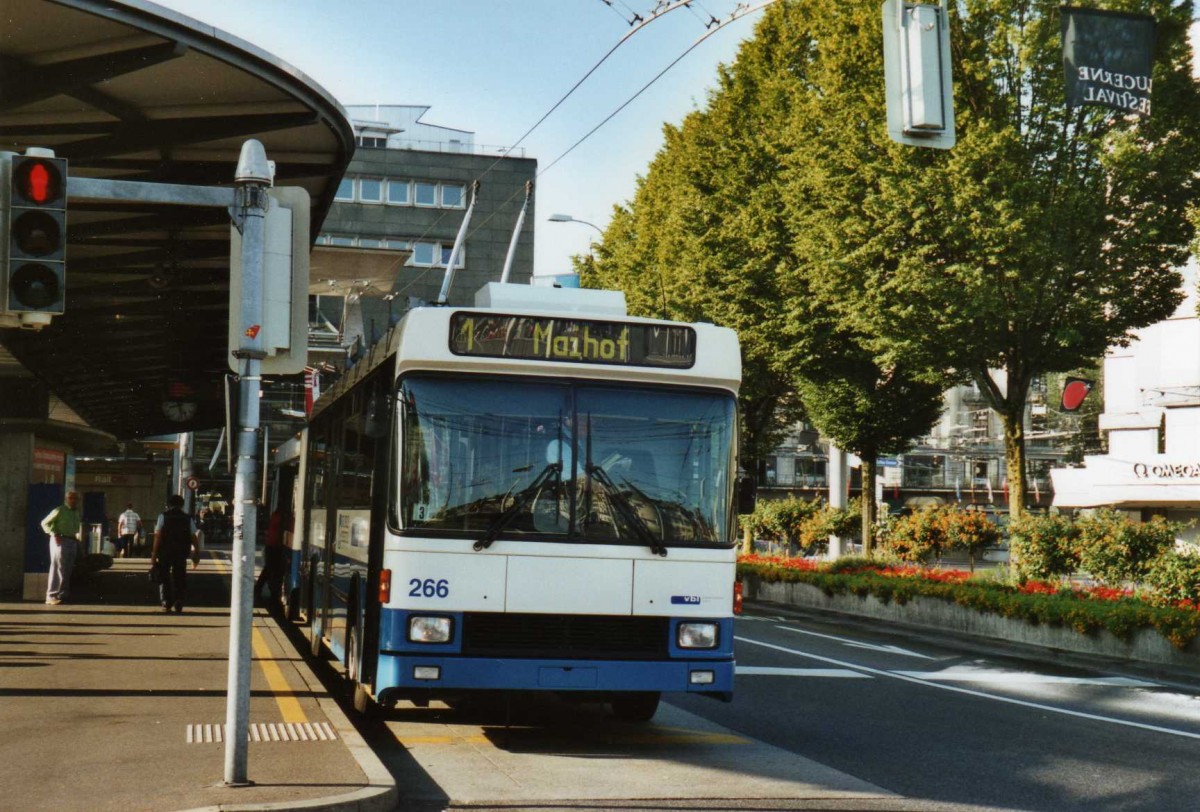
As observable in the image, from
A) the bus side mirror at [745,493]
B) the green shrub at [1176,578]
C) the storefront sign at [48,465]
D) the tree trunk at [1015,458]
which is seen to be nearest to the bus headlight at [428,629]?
the bus side mirror at [745,493]

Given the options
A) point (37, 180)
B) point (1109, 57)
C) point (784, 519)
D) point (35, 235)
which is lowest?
point (784, 519)

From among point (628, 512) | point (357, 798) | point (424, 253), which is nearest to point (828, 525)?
point (628, 512)

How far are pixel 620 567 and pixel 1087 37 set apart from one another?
9045mm

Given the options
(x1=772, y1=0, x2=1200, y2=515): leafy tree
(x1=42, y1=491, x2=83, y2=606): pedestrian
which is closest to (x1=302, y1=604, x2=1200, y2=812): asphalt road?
(x1=772, y1=0, x2=1200, y2=515): leafy tree

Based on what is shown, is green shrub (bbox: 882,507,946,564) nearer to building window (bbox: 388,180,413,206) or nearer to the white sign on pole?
the white sign on pole

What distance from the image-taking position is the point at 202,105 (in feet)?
42.3

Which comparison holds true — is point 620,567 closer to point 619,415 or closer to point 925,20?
point 619,415

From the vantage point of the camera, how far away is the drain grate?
9.15m

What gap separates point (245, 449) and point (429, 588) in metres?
1.96

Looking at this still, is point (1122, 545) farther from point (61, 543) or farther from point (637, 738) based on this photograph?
point (61, 543)

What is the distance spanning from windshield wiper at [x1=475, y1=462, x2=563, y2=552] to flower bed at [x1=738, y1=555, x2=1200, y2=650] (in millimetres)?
10462

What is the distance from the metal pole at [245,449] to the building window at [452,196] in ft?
203

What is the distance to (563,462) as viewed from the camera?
373 inches

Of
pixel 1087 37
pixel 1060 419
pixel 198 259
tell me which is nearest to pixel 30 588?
pixel 198 259
